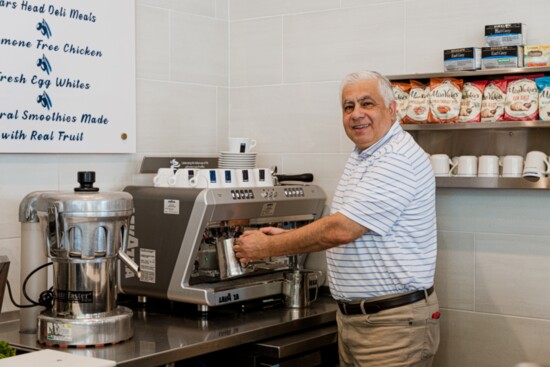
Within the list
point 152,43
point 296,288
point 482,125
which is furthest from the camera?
point 152,43

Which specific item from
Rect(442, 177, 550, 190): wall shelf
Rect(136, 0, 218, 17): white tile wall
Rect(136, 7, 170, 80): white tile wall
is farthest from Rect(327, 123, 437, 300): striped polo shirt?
Rect(136, 0, 218, 17): white tile wall

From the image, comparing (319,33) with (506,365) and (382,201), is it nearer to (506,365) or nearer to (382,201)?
(382,201)

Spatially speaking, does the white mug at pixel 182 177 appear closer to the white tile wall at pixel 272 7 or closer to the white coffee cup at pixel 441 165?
the white coffee cup at pixel 441 165

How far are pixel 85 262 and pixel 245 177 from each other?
719 mm

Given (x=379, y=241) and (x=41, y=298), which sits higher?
(x=379, y=241)

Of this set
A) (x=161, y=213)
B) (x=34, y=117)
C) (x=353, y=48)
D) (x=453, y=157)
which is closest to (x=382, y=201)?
(x=453, y=157)

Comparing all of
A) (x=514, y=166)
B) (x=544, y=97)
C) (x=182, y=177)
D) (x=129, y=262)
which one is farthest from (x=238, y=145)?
(x=544, y=97)

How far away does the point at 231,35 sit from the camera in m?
3.49

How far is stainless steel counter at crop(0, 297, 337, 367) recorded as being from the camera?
88.2 inches

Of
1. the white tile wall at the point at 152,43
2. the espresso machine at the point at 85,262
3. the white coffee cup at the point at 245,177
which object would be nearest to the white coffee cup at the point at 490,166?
the white coffee cup at the point at 245,177

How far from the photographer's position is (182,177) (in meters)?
2.75

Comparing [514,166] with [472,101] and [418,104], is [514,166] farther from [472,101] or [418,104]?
[418,104]

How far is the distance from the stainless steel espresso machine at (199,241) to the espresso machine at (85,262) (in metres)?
0.29

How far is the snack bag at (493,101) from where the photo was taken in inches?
104
